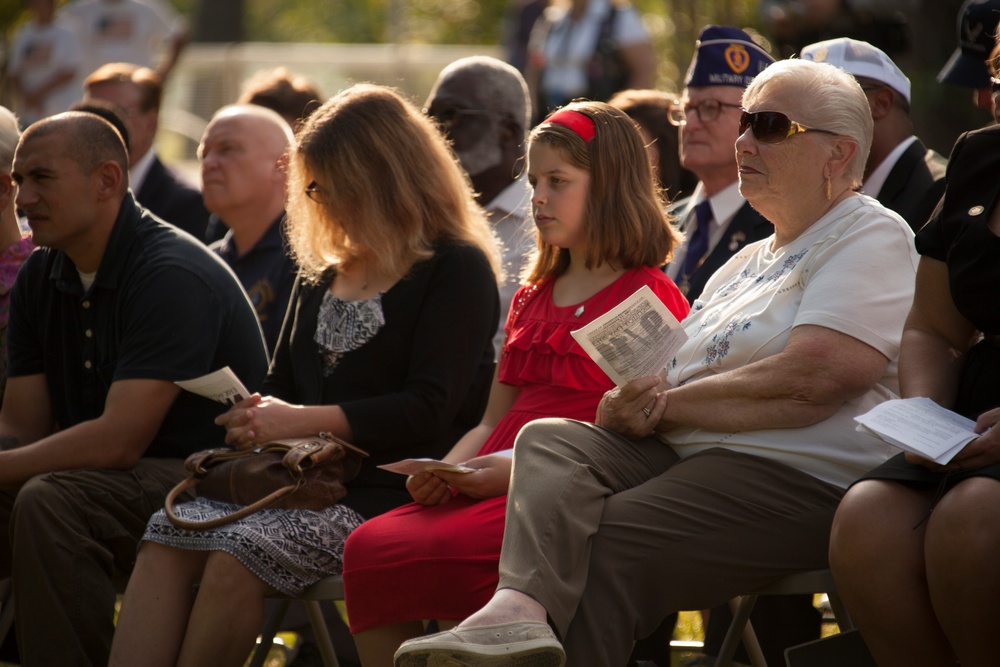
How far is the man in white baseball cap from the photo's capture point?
4559 mm

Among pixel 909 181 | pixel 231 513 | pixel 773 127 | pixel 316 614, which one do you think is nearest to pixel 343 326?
pixel 231 513

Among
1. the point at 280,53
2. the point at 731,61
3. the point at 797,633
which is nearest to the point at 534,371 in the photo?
the point at 797,633

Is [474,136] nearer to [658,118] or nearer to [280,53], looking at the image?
[658,118]

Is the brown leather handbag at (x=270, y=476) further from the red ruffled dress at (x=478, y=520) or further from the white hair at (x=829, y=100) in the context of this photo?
the white hair at (x=829, y=100)

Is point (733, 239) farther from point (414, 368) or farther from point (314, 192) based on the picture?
point (314, 192)

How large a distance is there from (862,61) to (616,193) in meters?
1.25

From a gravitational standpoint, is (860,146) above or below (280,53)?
above

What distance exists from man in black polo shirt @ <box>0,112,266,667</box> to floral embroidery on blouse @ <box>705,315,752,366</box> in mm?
1733

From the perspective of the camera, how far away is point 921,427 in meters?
3.00

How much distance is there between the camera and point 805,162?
3.58m

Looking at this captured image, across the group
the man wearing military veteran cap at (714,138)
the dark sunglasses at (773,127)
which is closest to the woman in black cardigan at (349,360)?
the man wearing military veteran cap at (714,138)

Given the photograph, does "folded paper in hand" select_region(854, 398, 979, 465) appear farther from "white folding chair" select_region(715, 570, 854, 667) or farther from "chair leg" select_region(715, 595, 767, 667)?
"chair leg" select_region(715, 595, 767, 667)

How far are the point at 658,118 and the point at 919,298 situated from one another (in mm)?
2395

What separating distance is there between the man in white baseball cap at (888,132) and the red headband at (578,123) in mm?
1147
